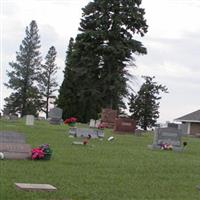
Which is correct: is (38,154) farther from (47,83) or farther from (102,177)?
(47,83)

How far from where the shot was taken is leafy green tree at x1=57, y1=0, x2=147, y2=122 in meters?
54.3

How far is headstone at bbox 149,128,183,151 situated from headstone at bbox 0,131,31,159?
32.0ft

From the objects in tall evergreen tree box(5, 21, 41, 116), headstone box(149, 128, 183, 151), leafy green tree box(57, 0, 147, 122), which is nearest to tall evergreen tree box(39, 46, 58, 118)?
tall evergreen tree box(5, 21, 41, 116)

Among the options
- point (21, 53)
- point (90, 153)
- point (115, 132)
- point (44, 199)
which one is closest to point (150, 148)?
point (90, 153)

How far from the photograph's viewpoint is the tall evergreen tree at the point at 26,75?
8856 cm

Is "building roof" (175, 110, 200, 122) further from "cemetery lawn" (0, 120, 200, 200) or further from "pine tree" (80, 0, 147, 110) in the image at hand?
"cemetery lawn" (0, 120, 200, 200)

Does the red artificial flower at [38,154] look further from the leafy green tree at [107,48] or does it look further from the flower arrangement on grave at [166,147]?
the leafy green tree at [107,48]

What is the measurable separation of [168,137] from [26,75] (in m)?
64.6

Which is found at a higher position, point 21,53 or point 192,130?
point 21,53

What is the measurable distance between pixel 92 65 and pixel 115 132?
20.2 m

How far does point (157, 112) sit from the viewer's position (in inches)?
2704

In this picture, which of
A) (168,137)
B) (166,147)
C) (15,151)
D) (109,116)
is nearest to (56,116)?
(109,116)

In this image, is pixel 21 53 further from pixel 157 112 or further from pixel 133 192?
pixel 133 192

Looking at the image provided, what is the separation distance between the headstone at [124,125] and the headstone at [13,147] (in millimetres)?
19978
